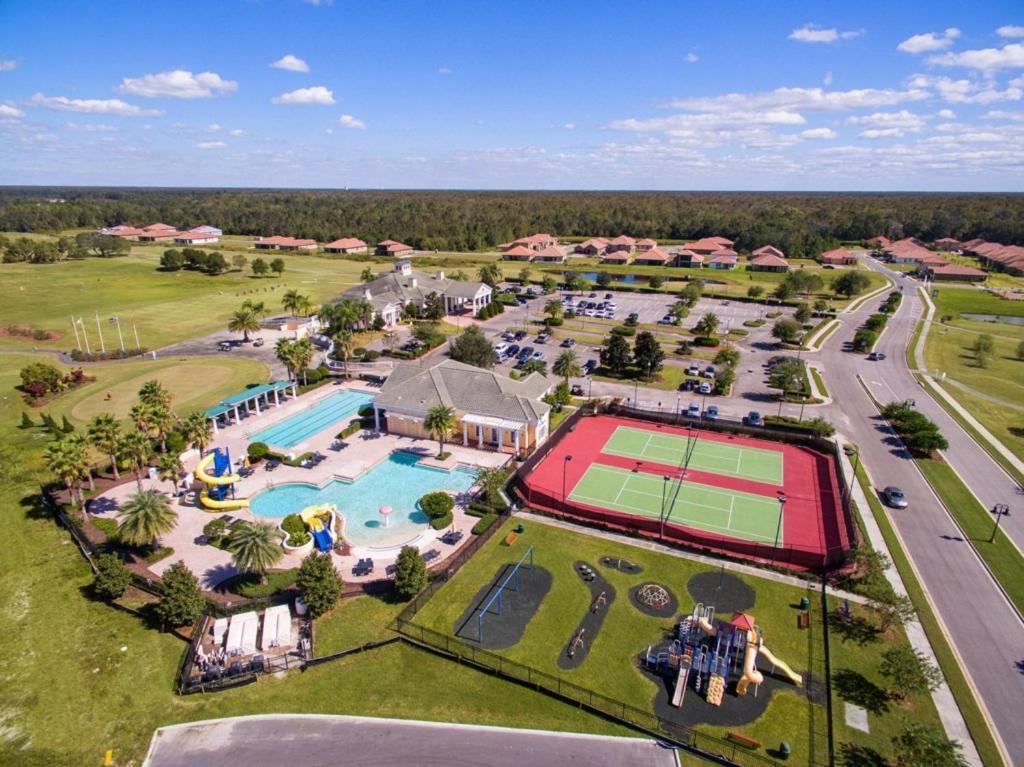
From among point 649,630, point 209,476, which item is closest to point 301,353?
point 209,476

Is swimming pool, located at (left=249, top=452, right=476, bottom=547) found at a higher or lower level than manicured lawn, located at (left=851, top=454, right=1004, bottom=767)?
higher

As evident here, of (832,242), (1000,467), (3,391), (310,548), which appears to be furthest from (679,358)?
(832,242)

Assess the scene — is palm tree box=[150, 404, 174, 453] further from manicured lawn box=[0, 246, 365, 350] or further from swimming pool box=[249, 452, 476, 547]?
manicured lawn box=[0, 246, 365, 350]

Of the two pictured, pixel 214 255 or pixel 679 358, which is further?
pixel 214 255

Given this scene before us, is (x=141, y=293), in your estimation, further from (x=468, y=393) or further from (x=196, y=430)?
(x=468, y=393)

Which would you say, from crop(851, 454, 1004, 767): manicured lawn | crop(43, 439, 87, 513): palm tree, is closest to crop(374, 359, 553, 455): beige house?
crop(43, 439, 87, 513): palm tree

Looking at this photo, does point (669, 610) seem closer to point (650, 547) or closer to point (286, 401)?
point (650, 547)
